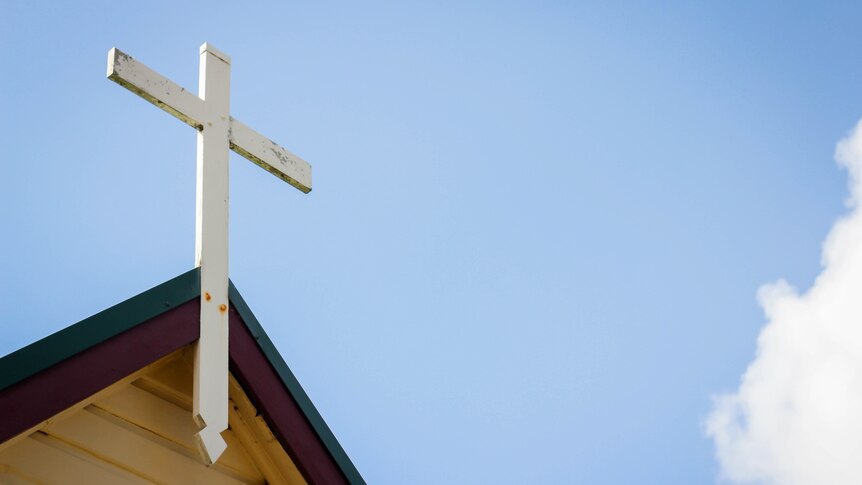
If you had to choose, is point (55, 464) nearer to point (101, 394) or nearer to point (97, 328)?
point (101, 394)

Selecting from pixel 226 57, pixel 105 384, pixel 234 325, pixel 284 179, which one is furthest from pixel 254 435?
pixel 226 57

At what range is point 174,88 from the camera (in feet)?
12.7

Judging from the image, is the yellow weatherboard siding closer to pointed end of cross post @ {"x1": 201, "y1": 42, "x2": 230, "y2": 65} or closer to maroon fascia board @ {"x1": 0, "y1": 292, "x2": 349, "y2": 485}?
maroon fascia board @ {"x1": 0, "y1": 292, "x2": 349, "y2": 485}

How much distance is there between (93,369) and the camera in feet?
10.2

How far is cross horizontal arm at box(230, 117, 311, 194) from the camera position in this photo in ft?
13.3

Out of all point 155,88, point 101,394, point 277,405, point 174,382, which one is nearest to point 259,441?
point 277,405

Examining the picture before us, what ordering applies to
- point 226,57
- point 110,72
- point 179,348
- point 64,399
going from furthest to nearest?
point 226,57
point 110,72
point 179,348
point 64,399

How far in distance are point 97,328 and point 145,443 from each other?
0.46m

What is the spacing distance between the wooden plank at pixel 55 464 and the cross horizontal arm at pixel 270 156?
1.36 metres

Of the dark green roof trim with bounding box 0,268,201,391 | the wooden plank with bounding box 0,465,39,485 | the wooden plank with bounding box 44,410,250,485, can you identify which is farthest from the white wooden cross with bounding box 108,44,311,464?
the wooden plank with bounding box 0,465,39,485

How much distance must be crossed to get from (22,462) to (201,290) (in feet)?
2.58

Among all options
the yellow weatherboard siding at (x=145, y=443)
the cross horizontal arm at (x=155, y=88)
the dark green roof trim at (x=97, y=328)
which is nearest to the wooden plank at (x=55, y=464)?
the yellow weatherboard siding at (x=145, y=443)

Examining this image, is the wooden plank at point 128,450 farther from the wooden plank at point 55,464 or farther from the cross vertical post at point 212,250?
the cross vertical post at point 212,250

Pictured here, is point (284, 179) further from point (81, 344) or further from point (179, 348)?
point (81, 344)
